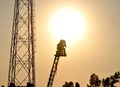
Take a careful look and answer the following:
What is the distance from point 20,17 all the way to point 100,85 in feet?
81.0

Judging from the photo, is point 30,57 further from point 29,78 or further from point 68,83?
point 68,83

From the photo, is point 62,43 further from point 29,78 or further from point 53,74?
point 29,78

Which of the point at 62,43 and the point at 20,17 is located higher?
the point at 20,17

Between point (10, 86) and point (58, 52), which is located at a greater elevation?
point (58, 52)

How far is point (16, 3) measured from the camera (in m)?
71.1

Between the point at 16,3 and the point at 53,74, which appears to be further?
the point at 16,3

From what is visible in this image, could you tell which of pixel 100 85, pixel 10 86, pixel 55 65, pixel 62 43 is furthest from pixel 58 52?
pixel 100 85

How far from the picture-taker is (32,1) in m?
71.6

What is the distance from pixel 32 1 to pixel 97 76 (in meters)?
26.0

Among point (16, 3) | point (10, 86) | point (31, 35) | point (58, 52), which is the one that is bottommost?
point (10, 86)

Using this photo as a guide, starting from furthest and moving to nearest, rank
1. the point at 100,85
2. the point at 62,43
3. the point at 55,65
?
1. the point at 100,85
2. the point at 55,65
3. the point at 62,43

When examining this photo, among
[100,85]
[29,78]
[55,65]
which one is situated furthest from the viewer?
[100,85]

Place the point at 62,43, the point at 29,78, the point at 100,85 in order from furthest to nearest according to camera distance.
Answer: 1. the point at 100,85
2. the point at 29,78
3. the point at 62,43

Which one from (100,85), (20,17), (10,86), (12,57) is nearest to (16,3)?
(20,17)
